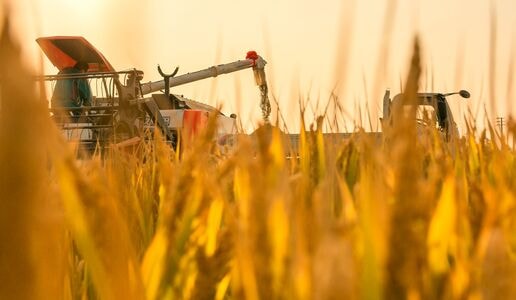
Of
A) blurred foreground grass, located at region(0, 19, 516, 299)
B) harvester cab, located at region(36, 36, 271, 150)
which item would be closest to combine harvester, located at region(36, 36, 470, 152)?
harvester cab, located at region(36, 36, 271, 150)

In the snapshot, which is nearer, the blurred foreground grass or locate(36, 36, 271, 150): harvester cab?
the blurred foreground grass

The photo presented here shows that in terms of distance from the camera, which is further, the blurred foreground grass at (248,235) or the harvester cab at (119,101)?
the harvester cab at (119,101)

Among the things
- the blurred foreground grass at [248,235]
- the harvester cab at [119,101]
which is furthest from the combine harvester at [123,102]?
the blurred foreground grass at [248,235]

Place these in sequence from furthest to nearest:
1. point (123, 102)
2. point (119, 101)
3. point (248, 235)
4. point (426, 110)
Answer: point (123, 102) < point (119, 101) < point (426, 110) < point (248, 235)

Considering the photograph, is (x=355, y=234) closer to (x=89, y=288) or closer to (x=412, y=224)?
(x=412, y=224)

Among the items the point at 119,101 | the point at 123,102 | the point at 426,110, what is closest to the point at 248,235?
the point at 426,110

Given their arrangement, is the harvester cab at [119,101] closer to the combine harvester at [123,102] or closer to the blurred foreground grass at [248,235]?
the combine harvester at [123,102]

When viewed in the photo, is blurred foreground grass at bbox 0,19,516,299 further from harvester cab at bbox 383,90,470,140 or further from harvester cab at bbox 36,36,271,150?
harvester cab at bbox 36,36,271,150

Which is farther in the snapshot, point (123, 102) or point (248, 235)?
point (123, 102)

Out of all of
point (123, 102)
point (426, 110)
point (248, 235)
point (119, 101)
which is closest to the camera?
point (248, 235)

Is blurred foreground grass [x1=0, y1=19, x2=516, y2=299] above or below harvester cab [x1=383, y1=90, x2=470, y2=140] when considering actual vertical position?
below

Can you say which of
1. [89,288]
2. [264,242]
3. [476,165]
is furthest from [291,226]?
[476,165]

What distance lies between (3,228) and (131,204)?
0.50 m

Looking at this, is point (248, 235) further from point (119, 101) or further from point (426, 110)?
point (119, 101)
